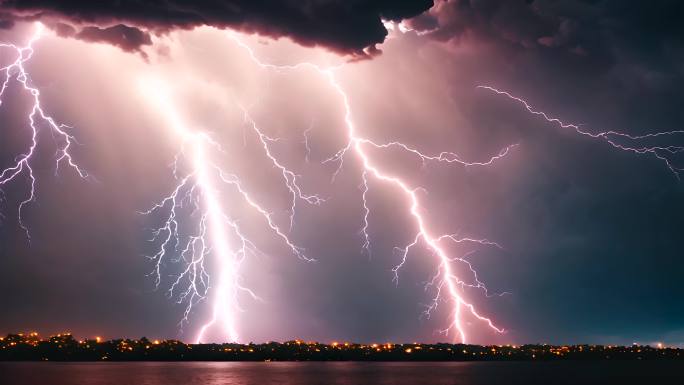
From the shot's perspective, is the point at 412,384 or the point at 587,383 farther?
the point at 587,383

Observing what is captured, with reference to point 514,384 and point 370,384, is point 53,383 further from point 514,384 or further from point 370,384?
point 514,384

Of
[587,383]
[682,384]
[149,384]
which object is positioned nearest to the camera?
[149,384]

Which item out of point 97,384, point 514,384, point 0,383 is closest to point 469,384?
point 514,384

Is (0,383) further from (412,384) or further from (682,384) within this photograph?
(682,384)

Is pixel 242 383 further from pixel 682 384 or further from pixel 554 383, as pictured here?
pixel 682 384

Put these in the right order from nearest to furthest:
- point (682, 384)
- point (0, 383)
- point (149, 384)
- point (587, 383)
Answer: point (0, 383)
point (149, 384)
point (682, 384)
point (587, 383)

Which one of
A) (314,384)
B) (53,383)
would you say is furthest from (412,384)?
(53,383)

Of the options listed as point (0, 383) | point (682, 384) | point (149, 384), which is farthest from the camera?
point (682, 384)

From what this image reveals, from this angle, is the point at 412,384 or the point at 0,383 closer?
the point at 0,383
